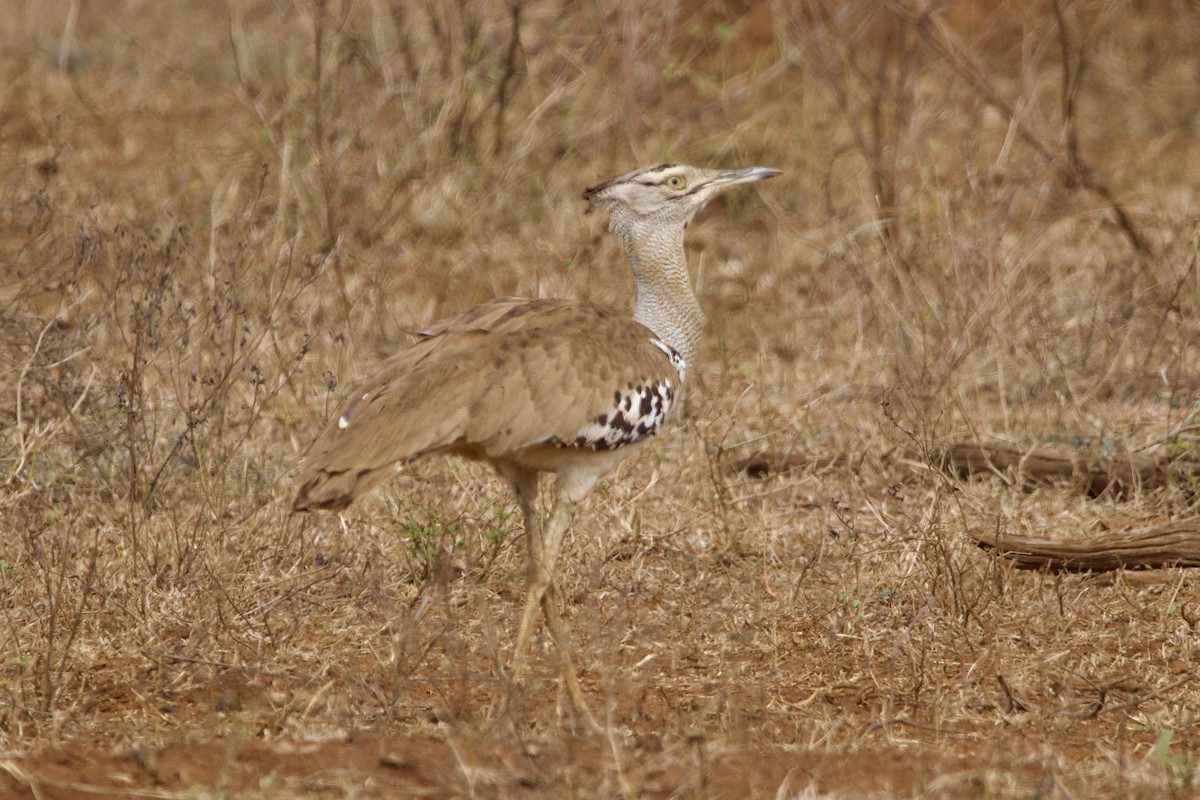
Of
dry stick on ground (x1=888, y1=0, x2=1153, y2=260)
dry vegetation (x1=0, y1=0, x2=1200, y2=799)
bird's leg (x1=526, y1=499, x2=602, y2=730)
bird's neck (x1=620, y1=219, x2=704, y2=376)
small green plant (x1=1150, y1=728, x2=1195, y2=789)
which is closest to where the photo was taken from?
small green plant (x1=1150, y1=728, x2=1195, y2=789)

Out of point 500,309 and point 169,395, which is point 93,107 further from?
point 500,309

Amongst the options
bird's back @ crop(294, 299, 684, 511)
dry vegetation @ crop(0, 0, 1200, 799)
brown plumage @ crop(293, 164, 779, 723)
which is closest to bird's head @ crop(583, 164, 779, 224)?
brown plumage @ crop(293, 164, 779, 723)

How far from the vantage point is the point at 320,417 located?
5.14m

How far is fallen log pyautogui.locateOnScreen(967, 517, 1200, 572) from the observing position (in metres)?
4.09

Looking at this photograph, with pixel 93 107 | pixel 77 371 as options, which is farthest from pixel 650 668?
pixel 93 107

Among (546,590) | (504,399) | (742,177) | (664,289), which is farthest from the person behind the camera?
(742,177)

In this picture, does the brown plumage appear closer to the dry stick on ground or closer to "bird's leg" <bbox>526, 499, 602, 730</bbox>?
"bird's leg" <bbox>526, 499, 602, 730</bbox>

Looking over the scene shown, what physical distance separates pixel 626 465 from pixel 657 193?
41.9 inches

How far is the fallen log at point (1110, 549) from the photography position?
409 centimetres

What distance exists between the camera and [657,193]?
14.6ft

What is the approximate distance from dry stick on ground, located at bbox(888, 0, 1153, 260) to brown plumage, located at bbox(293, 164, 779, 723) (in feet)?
8.97

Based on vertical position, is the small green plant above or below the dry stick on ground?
below

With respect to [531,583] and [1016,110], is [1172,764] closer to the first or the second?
[531,583]

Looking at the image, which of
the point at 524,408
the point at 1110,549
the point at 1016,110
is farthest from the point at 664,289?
the point at 1016,110
